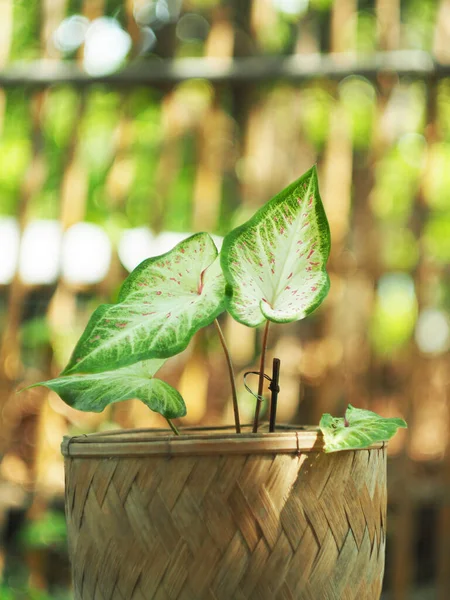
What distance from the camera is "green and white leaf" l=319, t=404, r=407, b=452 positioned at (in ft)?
1.75

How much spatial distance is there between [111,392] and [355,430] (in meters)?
0.18

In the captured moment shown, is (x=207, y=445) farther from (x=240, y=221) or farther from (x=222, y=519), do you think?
(x=240, y=221)

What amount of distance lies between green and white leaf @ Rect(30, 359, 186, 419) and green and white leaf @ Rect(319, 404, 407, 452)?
0.36 feet

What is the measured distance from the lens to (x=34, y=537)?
73.8 inches

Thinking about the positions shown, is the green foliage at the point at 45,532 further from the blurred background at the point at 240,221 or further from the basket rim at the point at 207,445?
the basket rim at the point at 207,445

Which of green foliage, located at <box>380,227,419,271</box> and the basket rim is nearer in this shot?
the basket rim

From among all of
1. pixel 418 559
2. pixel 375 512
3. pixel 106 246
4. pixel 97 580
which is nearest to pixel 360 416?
pixel 375 512

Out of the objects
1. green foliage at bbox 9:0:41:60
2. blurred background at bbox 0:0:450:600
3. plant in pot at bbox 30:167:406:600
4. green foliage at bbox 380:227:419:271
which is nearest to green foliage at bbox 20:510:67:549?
blurred background at bbox 0:0:450:600

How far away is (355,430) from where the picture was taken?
1.81 feet

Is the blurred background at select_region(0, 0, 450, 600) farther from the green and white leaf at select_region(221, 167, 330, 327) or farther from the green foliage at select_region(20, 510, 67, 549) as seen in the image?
the green and white leaf at select_region(221, 167, 330, 327)

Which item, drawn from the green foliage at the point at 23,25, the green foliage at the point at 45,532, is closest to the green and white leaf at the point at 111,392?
the green foliage at the point at 45,532

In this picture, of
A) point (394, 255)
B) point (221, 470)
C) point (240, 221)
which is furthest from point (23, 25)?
point (221, 470)

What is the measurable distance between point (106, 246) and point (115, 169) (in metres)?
0.23

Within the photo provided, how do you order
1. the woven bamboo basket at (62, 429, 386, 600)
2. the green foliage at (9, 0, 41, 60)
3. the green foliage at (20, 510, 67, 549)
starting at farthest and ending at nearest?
the green foliage at (9, 0, 41, 60), the green foliage at (20, 510, 67, 549), the woven bamboo basket at (62, 429, 386, 600)
